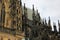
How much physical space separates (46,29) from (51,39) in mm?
2964

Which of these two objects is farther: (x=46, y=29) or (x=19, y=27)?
(x=46, y=29)

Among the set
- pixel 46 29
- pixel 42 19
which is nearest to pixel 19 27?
pixel 46 29

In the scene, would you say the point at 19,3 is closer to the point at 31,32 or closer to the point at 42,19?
the point at 31,32

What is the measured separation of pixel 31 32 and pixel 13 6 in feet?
34.1

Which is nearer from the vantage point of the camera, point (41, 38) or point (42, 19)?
point (41, 38)

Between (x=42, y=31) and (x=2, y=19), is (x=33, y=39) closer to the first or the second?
(x=42, y=31)

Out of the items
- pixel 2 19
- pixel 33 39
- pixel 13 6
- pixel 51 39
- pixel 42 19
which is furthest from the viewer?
pixel 42 19

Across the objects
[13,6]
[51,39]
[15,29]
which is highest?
[13,6]

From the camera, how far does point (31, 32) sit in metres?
50.4

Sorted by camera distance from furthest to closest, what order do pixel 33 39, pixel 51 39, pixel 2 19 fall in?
pixel 51 39, pixel 33 39, pixel 2 19

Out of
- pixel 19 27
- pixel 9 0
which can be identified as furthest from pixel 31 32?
pixel 9 0

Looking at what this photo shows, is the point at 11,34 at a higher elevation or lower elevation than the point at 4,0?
lower

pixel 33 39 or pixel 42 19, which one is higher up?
pixel 42 19

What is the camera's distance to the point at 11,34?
1566 inches
